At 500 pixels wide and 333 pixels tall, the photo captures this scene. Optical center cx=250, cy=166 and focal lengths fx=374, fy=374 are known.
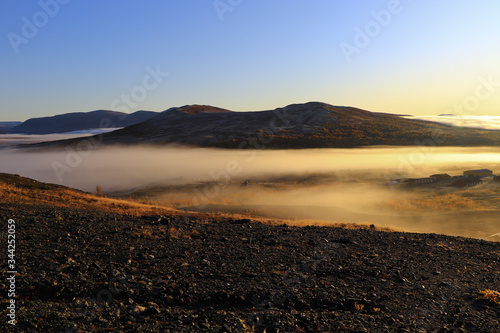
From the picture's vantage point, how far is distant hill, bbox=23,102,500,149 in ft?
369

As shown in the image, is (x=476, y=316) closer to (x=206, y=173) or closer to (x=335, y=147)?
(x=206, y=173)

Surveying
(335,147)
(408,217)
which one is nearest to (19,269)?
(408,217)

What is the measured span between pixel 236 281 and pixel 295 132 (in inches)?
4458

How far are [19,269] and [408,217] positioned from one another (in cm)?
3162

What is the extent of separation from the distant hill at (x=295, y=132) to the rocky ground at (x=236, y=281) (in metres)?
91.6

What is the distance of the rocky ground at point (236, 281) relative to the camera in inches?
340

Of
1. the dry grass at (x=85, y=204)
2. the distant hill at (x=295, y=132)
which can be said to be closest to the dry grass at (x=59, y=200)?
the dry grass at (x=85, y=204)

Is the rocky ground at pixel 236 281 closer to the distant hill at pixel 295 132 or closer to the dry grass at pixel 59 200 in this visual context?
the dry grass at pixel 59 200

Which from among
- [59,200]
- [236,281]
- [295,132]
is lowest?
[236,281]

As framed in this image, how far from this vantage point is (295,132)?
4806 inches

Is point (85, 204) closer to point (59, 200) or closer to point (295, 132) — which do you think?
point (59, 200)

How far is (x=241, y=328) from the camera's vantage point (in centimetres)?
827

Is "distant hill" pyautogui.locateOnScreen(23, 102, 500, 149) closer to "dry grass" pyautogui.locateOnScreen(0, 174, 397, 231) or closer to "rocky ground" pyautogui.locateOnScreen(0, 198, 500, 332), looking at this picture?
"dry grass" pyautogui.locateOnScreen(0, 174, 397, 231)

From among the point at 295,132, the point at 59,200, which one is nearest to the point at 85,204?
the point at 59,200
